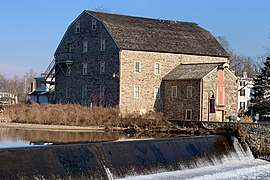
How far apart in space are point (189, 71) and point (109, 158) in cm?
3052

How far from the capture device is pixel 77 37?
51.6m

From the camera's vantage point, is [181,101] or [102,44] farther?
[102,44]

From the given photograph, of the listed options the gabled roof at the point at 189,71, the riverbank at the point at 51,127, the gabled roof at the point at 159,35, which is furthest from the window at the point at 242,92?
the riverbank at the point at 51,127

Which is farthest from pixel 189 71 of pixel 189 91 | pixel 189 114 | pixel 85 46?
pixel 85 46

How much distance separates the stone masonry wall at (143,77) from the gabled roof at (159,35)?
677mm

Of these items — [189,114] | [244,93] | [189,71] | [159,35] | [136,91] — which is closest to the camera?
[189,114]

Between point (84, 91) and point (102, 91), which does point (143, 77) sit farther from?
point (84, 91)

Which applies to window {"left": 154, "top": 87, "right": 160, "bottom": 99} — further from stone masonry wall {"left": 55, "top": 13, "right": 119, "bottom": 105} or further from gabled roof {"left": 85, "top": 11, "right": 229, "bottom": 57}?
stone masonry wall {"left": 55, "top": 13, "right": 119, "bottom": 105}

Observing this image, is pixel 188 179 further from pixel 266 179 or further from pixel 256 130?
pixel 256 130

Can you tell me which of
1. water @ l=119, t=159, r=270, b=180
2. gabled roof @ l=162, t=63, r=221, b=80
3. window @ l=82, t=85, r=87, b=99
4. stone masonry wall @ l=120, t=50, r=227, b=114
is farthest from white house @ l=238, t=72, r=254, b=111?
water @ l=119, t=159, r=270, b=180

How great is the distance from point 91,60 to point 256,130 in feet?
81.2

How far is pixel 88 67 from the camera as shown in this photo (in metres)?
49.9

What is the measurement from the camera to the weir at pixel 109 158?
573 inches

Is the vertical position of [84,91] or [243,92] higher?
[243,92]
